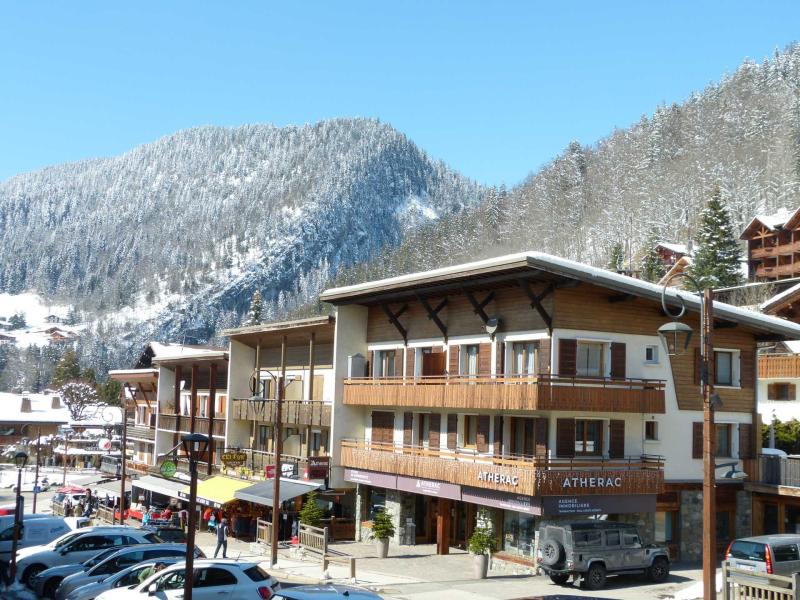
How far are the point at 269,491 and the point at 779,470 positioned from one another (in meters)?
23.1

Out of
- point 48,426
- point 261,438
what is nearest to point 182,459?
point 261,438

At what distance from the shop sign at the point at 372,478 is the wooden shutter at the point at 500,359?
8.01 meters

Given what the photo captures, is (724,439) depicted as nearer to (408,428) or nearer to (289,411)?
(408,428)

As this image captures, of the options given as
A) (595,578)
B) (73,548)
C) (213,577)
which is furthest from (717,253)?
(213,577)

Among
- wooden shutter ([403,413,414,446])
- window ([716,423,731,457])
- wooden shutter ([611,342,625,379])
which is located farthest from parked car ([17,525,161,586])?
window ([716,423,731,457])

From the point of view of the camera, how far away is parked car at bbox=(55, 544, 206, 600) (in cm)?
2636

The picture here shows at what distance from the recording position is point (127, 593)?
21.7 meters

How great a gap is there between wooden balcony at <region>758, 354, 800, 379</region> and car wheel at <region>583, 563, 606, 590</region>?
2232cm

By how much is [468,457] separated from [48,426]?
97.5 m

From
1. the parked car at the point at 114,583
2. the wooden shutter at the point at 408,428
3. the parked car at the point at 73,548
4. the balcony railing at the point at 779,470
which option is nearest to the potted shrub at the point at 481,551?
the wooden shutter at the point at 408,428

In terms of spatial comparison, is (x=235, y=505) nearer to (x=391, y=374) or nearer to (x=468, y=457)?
(x=391, y=374)

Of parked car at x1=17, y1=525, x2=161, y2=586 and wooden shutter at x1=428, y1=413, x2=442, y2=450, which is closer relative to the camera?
parked car at x1=17, y1=525, x2=161, y2=586

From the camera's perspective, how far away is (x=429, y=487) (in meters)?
38.8

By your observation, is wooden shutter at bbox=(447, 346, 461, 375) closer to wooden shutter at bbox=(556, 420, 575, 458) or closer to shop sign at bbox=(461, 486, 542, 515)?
shop sign at bbox=(461, 486, 542, 515)
